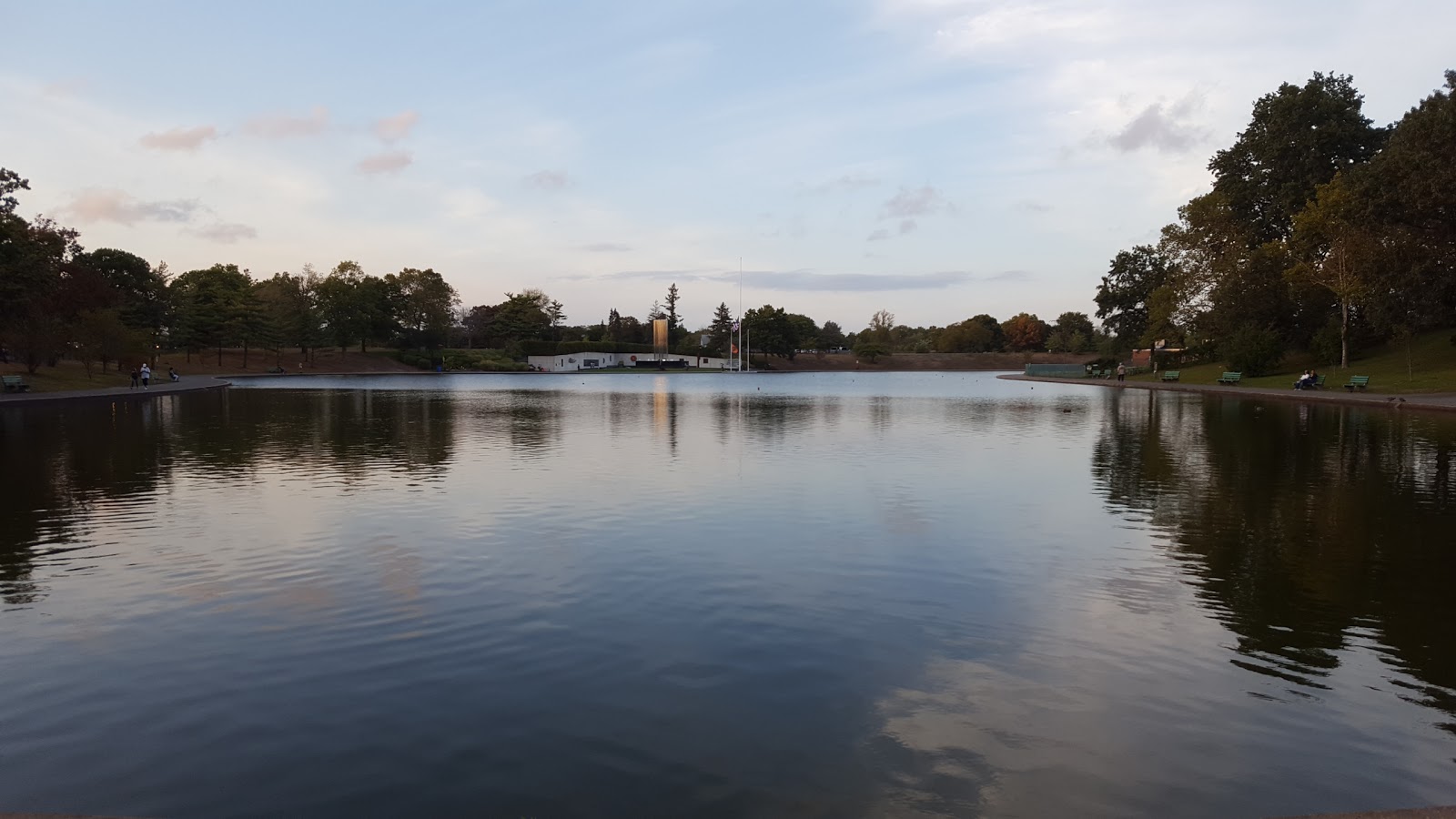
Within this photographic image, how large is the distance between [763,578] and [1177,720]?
4860 mm

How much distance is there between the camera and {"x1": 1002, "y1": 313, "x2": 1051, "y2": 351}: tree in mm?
173625

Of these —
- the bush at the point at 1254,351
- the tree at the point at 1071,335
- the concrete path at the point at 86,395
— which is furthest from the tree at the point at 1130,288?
the concrete path at the point at 86,395

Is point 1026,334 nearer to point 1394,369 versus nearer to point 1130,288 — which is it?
point 1130,288

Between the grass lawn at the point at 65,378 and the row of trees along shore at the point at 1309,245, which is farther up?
the row of trees along shore at the point at 1309,245

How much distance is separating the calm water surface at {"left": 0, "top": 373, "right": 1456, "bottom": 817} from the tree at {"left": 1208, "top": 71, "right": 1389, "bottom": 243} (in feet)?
193

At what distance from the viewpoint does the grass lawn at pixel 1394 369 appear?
155 ft

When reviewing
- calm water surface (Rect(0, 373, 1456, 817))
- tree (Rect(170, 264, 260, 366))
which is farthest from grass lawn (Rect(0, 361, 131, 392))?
calm water surface (Rect(0, 373, 1456, 817))

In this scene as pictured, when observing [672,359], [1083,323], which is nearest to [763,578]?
[672,359]

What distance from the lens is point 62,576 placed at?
10.2 meters

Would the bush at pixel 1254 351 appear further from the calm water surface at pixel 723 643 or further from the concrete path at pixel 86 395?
the concrete path at pixel 86 395

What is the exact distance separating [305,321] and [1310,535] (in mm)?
112747

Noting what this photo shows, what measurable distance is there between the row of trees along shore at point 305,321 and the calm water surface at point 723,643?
38.7 metres

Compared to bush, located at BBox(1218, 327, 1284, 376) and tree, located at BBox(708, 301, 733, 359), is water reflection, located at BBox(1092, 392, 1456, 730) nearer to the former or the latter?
bush, located at BBox(1218, 327, 1284, 376)

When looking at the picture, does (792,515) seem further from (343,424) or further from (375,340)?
(375,340)
